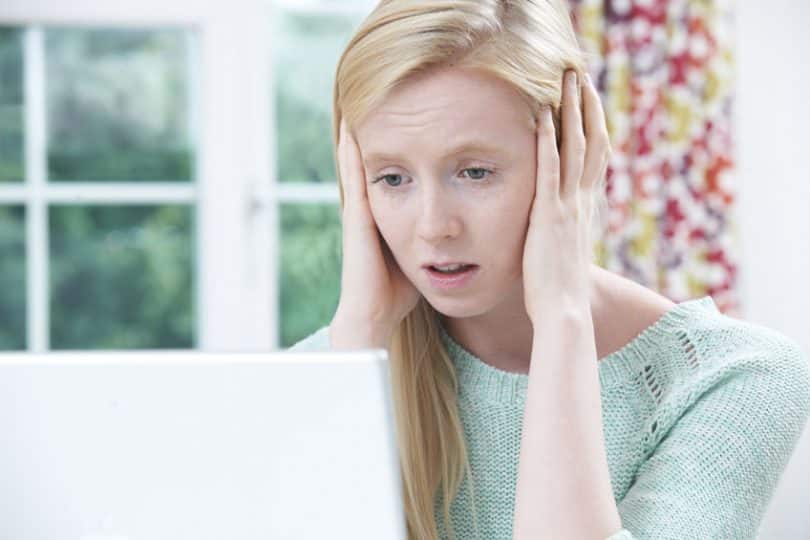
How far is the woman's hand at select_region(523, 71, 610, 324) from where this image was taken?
127cm

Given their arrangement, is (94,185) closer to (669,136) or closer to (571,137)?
(669,136)

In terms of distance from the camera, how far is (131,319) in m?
3.66

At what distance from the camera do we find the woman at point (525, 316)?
1212 mm

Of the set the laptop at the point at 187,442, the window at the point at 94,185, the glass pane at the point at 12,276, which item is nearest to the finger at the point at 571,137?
the laptop at the point at 187,442

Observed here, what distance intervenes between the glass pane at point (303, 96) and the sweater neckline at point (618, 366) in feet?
7.06

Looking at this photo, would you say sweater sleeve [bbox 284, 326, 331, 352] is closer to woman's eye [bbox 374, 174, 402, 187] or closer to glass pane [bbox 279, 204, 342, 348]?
woman's eye [bbox 374, 174, 402, 187]

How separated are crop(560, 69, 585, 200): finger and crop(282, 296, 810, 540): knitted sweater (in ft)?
0.70

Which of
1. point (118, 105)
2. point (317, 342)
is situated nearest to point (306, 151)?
point (118, 105)

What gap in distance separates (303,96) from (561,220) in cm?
239

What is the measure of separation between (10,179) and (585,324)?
2624 mm

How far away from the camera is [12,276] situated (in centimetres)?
355

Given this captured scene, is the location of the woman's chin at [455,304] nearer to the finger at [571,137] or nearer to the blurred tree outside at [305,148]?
the finger at [571,137]

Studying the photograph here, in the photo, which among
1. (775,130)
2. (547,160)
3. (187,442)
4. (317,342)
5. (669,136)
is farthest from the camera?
(775,130)

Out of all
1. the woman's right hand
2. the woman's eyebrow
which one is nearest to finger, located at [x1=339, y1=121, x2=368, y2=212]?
the woman's right hand
